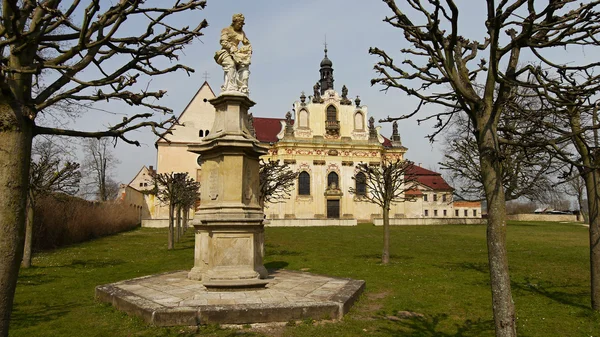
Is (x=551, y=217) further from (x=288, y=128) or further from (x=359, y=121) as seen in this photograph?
(x=288, y=128)

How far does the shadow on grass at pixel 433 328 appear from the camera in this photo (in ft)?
21.2

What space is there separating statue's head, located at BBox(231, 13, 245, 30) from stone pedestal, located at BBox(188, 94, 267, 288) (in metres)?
1.85

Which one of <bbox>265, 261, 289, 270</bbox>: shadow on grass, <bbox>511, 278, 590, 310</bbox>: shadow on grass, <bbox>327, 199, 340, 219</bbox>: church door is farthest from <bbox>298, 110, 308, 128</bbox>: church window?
<bbox>511, 278, 590, 310</bbox>: shadow on grass

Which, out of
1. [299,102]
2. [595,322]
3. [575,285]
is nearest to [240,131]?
[595,322]

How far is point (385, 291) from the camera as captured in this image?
382 inches

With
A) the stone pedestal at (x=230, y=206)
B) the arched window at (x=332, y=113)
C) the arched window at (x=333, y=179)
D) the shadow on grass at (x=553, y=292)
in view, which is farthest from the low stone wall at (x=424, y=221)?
the stone pedestal at (x=230, y=206)

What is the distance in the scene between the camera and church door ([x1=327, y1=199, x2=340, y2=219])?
148ft

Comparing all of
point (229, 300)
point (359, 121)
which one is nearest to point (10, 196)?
point (229, 300)

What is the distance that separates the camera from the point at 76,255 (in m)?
17.3

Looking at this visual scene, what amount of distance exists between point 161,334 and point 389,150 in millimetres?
43611

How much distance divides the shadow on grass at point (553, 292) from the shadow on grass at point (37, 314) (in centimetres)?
1000

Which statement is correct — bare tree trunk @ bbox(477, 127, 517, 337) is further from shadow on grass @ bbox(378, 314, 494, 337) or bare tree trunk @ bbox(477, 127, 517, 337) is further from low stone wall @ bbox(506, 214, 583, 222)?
low stone wall @ bbox(506, 214, 583, 222)

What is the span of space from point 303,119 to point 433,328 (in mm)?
39942

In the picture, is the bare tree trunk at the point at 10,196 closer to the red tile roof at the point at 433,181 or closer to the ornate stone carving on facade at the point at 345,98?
the ornate stone carving on facade at the point at 345,98
